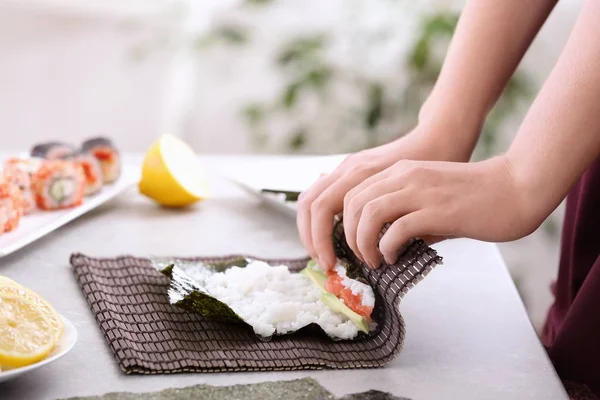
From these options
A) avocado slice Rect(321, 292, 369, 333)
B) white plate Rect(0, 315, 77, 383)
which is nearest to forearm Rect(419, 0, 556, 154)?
avocado slice Rect(321, 292, 369, 333)

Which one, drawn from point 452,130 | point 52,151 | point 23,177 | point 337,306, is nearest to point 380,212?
point 337,306

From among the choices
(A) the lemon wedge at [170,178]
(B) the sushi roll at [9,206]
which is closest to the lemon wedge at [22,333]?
(B) the sushi roll at [9,206]

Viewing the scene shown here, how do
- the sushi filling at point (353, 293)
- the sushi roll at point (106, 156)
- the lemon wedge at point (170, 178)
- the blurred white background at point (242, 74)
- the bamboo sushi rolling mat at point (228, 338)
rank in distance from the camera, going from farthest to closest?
the blurred white background at point (242, 74), the sushi roll at point (106, 156), the lemon wedge at point (170, 178), the sushi filling at point (353, 293), the bamboo sushi rolling mat at point (228, 338)

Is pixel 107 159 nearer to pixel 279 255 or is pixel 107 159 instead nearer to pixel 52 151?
pixel 52 151

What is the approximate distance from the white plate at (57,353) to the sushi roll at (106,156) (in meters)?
0.77

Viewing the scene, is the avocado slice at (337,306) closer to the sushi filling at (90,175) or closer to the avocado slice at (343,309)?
the avocado slice at (343,309)

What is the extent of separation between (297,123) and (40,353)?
8.83 ft

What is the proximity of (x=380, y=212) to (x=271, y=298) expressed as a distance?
18cm

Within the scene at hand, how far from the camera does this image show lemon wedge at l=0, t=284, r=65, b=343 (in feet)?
2.55

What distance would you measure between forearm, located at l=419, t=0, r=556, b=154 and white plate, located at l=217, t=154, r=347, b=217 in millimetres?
277

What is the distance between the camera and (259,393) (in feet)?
2.46

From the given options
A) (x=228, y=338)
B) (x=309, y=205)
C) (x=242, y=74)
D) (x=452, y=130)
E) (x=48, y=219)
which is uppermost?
(x=452, y=130)

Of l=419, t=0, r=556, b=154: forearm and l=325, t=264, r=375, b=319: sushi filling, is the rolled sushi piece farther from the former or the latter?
l=419, t=0, r=556, b=154: forearm

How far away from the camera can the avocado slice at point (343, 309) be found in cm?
90
